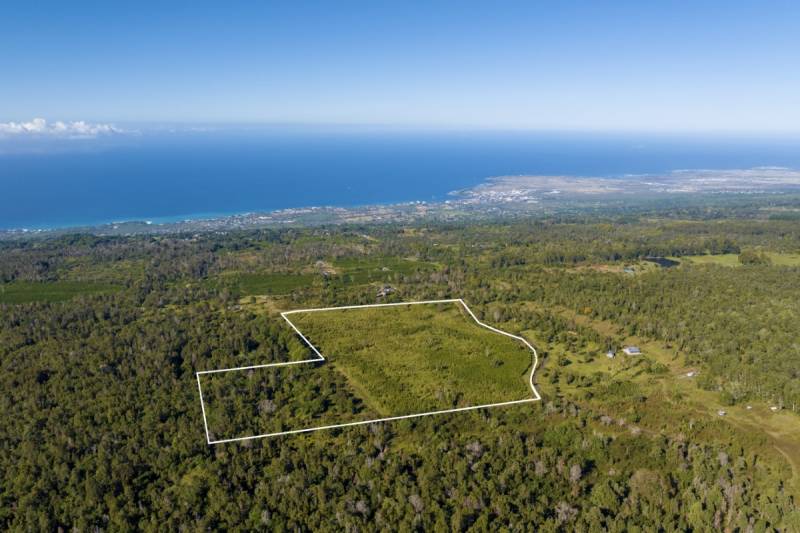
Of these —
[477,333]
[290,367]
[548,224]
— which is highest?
[477,333]

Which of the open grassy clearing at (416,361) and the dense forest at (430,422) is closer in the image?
the open grassy clearing at (416,361)

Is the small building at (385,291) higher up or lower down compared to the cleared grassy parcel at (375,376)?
lower down

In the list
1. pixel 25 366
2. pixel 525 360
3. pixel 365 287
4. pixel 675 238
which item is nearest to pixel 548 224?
pixel 675 238

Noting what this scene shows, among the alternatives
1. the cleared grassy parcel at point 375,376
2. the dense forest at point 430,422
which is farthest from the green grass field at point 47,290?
the cleared grassy parcel at point 375,376

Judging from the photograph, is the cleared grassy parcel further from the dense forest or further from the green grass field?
the green grass field

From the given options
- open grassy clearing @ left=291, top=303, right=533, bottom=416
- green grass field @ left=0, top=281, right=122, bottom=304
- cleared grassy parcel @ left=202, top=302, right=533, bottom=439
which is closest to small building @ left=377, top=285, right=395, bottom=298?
cleared grassy parcel @ left=202, top=302, right=533, bottom=439

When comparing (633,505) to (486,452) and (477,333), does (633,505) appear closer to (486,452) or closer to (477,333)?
(486,452)

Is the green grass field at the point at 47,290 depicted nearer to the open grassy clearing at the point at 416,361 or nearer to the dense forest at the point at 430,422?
the dense forest at the point at 430,422

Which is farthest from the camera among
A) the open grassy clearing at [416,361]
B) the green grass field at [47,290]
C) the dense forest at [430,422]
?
the green grass field at [47,290]
